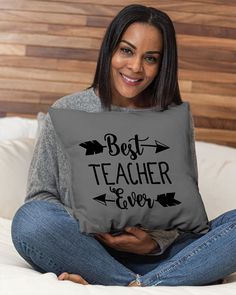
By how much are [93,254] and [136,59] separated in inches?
19.6

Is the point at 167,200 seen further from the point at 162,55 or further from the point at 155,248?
the point at 162,55

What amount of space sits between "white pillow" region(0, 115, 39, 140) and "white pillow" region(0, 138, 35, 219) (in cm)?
17

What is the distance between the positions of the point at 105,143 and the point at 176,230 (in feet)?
0.90

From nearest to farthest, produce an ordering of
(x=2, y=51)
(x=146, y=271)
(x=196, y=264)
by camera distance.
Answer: (x=196, y=264) → (x=146, y=271) → (x=2, y=51)

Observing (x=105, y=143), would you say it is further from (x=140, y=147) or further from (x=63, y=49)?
(x=63, y=49)

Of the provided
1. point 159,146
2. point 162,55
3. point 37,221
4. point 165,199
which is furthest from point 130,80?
point 37,221

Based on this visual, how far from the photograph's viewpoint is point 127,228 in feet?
4.58

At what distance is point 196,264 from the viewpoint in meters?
1.37

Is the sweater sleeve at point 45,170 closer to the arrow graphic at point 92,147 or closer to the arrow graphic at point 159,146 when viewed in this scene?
the arrow graphic at point 92,147

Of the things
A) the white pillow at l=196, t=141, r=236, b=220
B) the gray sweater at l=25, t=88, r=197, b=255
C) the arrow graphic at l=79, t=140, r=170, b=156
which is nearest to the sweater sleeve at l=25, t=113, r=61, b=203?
the gray sweater at l=25, t=88, r=197, b=255

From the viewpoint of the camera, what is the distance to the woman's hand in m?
1.40

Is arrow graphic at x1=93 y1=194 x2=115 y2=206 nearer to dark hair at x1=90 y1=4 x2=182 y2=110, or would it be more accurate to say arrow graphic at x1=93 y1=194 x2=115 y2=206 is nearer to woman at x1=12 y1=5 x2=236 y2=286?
woman at x1=12 y1=5 x2=236 y2=286

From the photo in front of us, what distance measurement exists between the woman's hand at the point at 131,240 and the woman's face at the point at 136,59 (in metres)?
0.38

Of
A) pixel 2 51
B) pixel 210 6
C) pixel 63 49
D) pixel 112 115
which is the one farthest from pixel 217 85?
pixel 112 115
